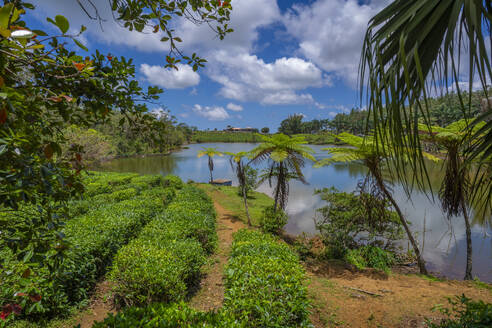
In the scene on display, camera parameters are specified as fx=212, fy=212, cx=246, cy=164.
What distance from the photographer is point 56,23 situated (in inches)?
32.1

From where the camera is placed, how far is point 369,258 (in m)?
6.16

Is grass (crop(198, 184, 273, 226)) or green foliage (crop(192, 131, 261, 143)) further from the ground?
green foliage (crop(192, 131, 261, 143))

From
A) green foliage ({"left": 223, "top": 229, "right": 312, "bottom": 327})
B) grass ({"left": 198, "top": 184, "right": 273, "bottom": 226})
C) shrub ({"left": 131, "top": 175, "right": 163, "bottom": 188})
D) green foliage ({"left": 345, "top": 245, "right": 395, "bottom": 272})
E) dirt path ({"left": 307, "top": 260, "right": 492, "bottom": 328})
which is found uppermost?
green foliage ({"left": 223, "top": 229, "right": 312, "bottom": 327})

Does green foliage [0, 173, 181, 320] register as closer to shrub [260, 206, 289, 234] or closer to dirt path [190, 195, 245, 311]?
dirt path [190, 195, 245, 311]

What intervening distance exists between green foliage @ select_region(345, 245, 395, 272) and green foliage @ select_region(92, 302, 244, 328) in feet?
16.8

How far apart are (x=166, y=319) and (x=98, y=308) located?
8.22ft

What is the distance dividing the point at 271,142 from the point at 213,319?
552 cm

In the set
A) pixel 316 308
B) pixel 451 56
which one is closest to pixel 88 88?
pixel 451 56

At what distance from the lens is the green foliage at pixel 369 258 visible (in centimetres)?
588

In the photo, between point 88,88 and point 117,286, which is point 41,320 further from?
point 88,88

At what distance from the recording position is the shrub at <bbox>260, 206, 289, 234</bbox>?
7598mm

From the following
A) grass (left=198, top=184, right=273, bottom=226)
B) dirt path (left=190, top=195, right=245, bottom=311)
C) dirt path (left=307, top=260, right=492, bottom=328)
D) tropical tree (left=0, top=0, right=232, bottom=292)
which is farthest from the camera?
grass (left=198, top=184, right=273, bottom=226)

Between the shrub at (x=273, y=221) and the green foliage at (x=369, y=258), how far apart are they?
2.38 meters

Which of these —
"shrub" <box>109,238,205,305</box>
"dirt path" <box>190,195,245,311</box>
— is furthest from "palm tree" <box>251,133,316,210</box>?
"shrub" <box>109,238,205,305</box>
